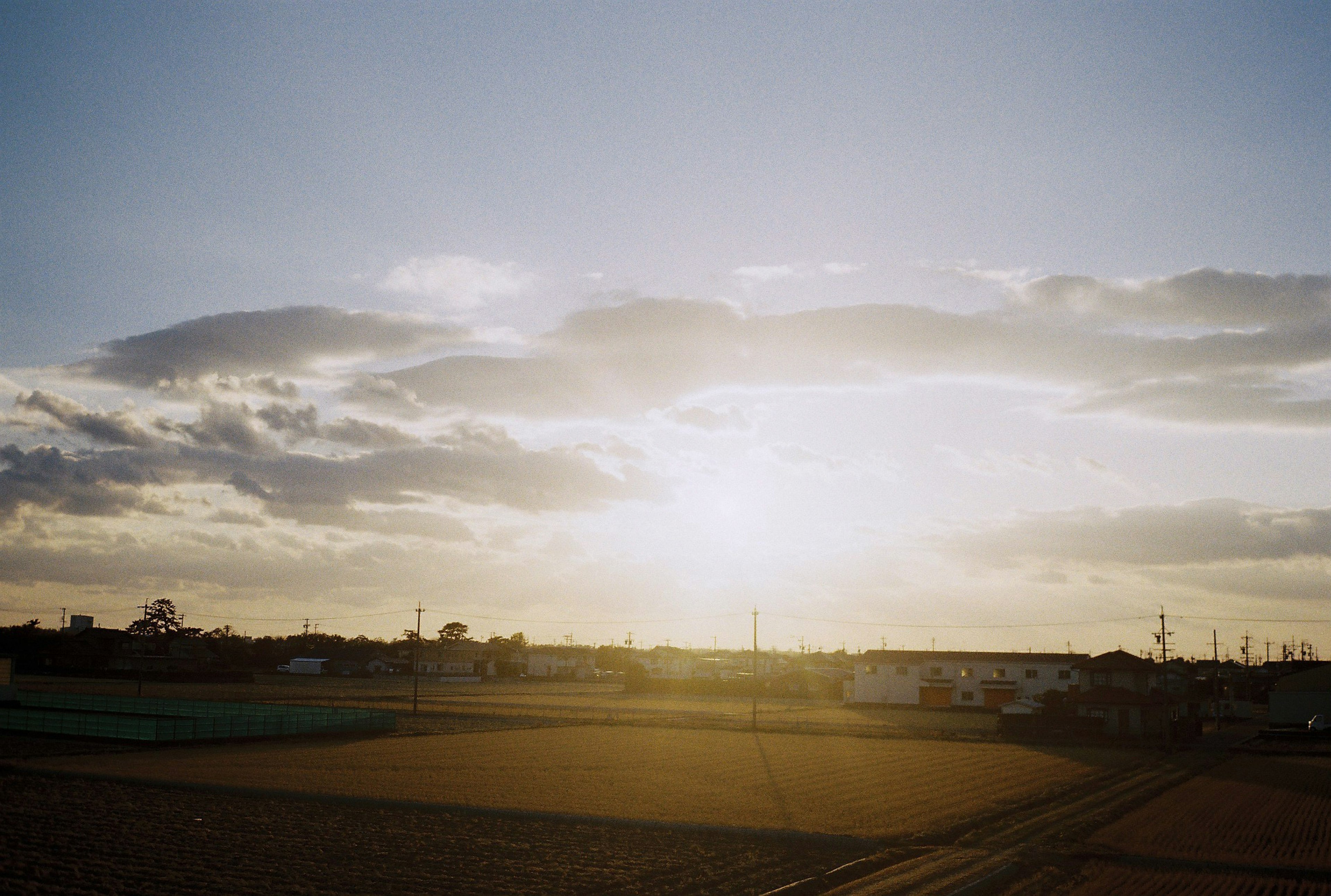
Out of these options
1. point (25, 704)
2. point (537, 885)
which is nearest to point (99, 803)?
point (537, 885)

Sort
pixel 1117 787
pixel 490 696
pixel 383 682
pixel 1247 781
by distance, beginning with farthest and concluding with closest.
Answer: pixel 383 682, pixel 490 696, pixel 1247 781, pixel 1117 787

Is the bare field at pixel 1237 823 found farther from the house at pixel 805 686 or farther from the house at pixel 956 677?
the house at pixel 805 686

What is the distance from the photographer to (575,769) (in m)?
38.5

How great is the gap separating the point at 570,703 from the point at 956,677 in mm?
36755

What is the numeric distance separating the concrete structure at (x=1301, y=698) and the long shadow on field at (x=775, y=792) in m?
60.7

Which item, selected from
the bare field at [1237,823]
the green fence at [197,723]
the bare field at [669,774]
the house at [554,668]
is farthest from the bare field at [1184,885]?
the house at [554,668]

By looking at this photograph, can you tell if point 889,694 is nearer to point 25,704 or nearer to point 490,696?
point 490,696

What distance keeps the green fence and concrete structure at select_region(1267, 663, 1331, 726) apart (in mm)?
76050

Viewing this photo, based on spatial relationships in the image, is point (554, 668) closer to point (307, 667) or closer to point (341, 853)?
point (307, 667)

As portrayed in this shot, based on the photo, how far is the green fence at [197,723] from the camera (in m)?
43.2

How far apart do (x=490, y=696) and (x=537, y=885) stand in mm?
85450

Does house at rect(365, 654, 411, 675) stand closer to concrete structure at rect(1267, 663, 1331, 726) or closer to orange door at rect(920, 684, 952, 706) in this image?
orange door at rect(920, 684, 952, 706)

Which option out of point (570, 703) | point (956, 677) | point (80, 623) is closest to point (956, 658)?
point (956, 677)

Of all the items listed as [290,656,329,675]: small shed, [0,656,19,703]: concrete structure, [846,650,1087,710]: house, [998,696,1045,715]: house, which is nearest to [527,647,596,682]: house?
[290,656,329,675]: small shed
